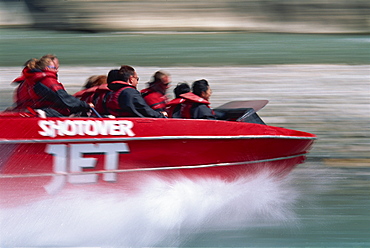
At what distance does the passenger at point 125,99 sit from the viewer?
4.34 metres

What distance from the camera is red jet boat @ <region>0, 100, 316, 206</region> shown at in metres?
3.92

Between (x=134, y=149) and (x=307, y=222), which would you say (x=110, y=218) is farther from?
(x=307, y=222)

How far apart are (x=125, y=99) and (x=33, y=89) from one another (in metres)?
0.75

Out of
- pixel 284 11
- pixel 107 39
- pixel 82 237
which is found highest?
pixel 284 11

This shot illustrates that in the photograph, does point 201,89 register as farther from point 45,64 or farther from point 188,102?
point 45,64

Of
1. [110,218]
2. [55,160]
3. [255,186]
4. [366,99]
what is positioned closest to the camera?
[55,160]

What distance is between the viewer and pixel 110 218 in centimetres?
433

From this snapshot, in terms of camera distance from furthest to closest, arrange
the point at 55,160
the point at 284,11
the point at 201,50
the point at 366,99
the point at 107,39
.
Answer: the point at 284,11 → the point at 107,39 → the point at 201,50 → the point at 366,99 → the point at 55,160

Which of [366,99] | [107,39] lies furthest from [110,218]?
[107,39]

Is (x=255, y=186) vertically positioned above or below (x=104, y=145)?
below

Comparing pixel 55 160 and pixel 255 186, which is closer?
pixel 55 160

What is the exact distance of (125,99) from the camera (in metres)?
4.33

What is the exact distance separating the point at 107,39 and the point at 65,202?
574 inches

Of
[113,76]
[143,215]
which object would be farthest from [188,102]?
[143,215]
